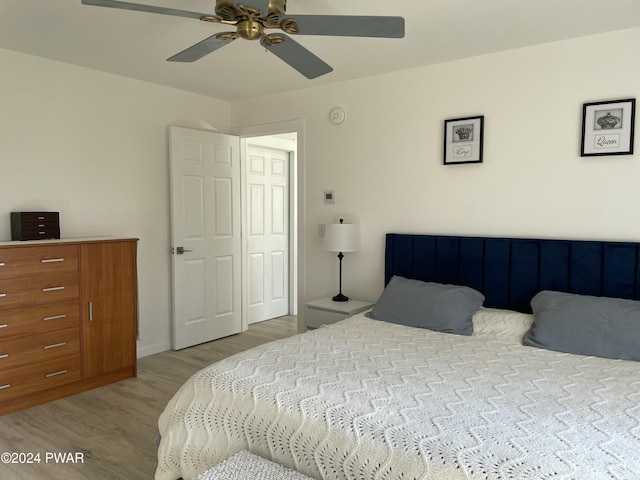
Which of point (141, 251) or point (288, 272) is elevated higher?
point (141, 251)

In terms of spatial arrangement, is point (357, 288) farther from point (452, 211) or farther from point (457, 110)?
point (457, 110)

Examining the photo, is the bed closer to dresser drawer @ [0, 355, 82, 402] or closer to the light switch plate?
the light switch plate

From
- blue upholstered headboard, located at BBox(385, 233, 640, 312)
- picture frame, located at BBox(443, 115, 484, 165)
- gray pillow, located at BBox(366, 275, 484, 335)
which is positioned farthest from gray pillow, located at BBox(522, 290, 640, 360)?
picture frame, located at BBox(443, 115, 484, 165)

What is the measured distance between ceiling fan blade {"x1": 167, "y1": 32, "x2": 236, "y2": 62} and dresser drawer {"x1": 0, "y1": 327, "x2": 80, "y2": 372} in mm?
2103

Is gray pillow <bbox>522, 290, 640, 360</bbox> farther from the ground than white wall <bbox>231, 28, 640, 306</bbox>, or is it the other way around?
white wall <bbox>231, 28, 640, 306</bbox>

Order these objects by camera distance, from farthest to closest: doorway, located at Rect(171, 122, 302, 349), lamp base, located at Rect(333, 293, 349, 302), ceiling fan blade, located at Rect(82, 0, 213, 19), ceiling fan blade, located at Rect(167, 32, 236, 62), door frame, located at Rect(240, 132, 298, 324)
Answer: door frame, located at Rect(240, 132, 298, 324), doorway, located at Rect(171, 122, 302, 349), lamp base, located at Rect(333, 293, 349, 302), ceiling fan blade, located at Rect(167, 32, 236, 62), ceiling fan blade, located at Rect(82, 0, 213, 19)

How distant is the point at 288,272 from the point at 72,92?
3.12m

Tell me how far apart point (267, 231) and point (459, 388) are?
12.4 ft

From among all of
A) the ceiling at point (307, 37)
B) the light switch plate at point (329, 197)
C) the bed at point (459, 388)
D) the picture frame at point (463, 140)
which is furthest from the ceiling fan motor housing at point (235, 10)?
the light switch plate at point (329, 197)

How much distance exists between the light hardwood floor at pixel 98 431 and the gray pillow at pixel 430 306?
1.63 meters

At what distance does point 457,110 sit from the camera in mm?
3457

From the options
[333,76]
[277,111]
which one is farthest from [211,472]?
[277,111]

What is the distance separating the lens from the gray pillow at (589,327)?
2.38m

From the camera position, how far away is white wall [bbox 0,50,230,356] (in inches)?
131
